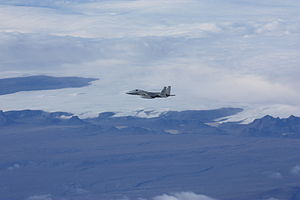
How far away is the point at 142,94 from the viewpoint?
16412 cm

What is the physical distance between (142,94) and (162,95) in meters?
4.95

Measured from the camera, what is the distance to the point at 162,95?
161000 millimetres
